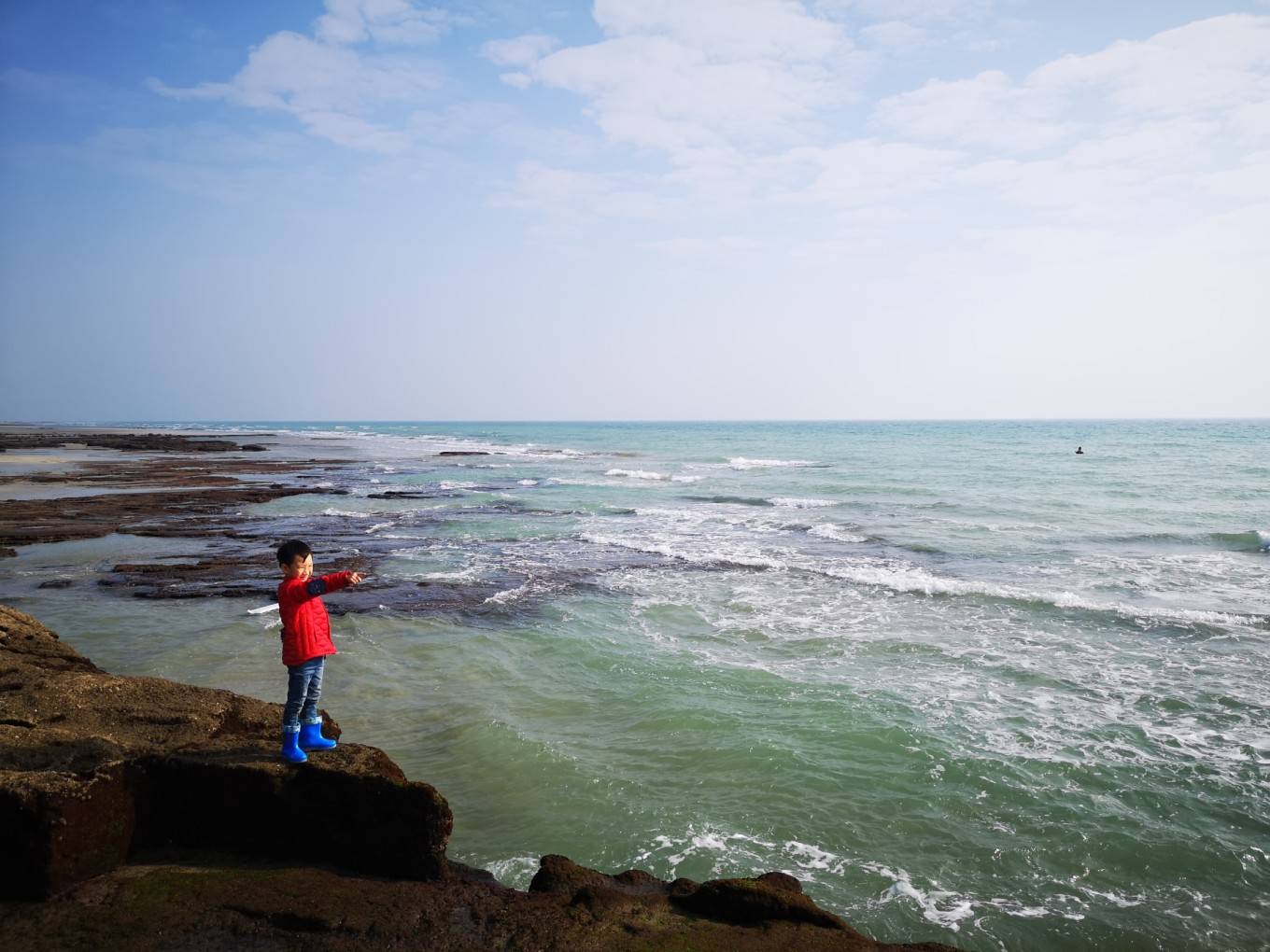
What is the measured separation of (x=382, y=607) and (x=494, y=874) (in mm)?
8474

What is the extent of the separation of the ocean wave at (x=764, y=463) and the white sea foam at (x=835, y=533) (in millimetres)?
27692

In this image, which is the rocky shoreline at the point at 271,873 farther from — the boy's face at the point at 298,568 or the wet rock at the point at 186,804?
the boy's face at the point at 298,568

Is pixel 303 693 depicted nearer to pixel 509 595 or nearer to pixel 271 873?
pixel 271 873

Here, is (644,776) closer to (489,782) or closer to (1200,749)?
(489,782)

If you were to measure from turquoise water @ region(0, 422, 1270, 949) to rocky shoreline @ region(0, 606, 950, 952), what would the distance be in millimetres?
1343

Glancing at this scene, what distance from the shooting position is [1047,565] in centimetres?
1684

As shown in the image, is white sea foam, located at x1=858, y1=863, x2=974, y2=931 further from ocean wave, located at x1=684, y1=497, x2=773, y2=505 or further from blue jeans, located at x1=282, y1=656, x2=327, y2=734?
ocean wave, located at x1=684, y1=497, x2=773, y2=505

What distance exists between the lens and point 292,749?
452 centimetres

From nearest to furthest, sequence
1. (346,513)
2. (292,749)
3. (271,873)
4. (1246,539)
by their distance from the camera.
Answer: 1. (271,873)
2. (292,749)
3. (1246,539)
4. (346,513)

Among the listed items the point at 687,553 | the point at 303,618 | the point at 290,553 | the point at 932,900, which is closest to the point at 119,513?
the point at 687,553

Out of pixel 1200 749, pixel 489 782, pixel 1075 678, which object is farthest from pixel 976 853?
pixel 1075 678

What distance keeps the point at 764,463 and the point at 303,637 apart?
5184 centimetres

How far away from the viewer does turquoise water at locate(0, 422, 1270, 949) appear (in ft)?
17.7

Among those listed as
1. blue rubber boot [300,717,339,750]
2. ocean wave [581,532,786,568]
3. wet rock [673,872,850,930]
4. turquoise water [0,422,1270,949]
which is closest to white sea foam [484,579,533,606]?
turquoise water [0,422,1270,949]
